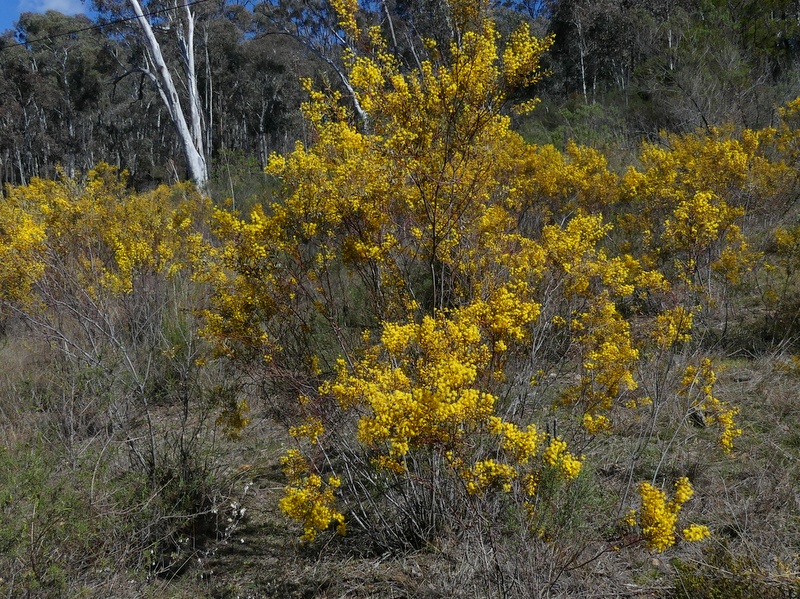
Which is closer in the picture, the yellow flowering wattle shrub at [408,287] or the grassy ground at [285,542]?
the grassy ground at [285,542]

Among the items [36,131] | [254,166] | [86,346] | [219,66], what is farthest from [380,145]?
[36,131]

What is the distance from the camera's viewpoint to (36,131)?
92.5 ft

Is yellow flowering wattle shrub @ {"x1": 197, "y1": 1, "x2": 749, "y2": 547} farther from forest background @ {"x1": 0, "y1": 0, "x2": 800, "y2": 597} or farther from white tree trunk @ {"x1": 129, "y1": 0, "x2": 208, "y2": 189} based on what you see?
white tree trunk @ {"x1": 129, "y1": 0, "x2": 208, "y2": 189}

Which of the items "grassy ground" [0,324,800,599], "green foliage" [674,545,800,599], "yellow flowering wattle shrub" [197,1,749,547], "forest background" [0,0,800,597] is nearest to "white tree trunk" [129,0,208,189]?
"forest background" [0,0,800,597]

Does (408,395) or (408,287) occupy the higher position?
(408,287)

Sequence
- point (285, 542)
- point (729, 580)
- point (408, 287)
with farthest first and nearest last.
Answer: point (285, 542)
point (408, 287)
point (729, 580)

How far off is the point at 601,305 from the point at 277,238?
1934 millimetres

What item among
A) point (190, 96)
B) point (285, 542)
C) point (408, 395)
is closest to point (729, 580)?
Result: point (408, 395)

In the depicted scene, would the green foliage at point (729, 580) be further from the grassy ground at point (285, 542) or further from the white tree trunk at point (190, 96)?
the white tree trunk at point (190, 96)

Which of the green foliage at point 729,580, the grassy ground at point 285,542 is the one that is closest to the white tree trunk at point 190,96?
the grassy ground at point 285,542

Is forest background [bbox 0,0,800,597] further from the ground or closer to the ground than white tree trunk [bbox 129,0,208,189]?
closer to the ground

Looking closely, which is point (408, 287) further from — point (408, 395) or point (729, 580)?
point (729, 580)

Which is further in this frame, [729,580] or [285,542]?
[285,542]

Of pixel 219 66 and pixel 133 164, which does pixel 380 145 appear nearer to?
pixel 219 66
